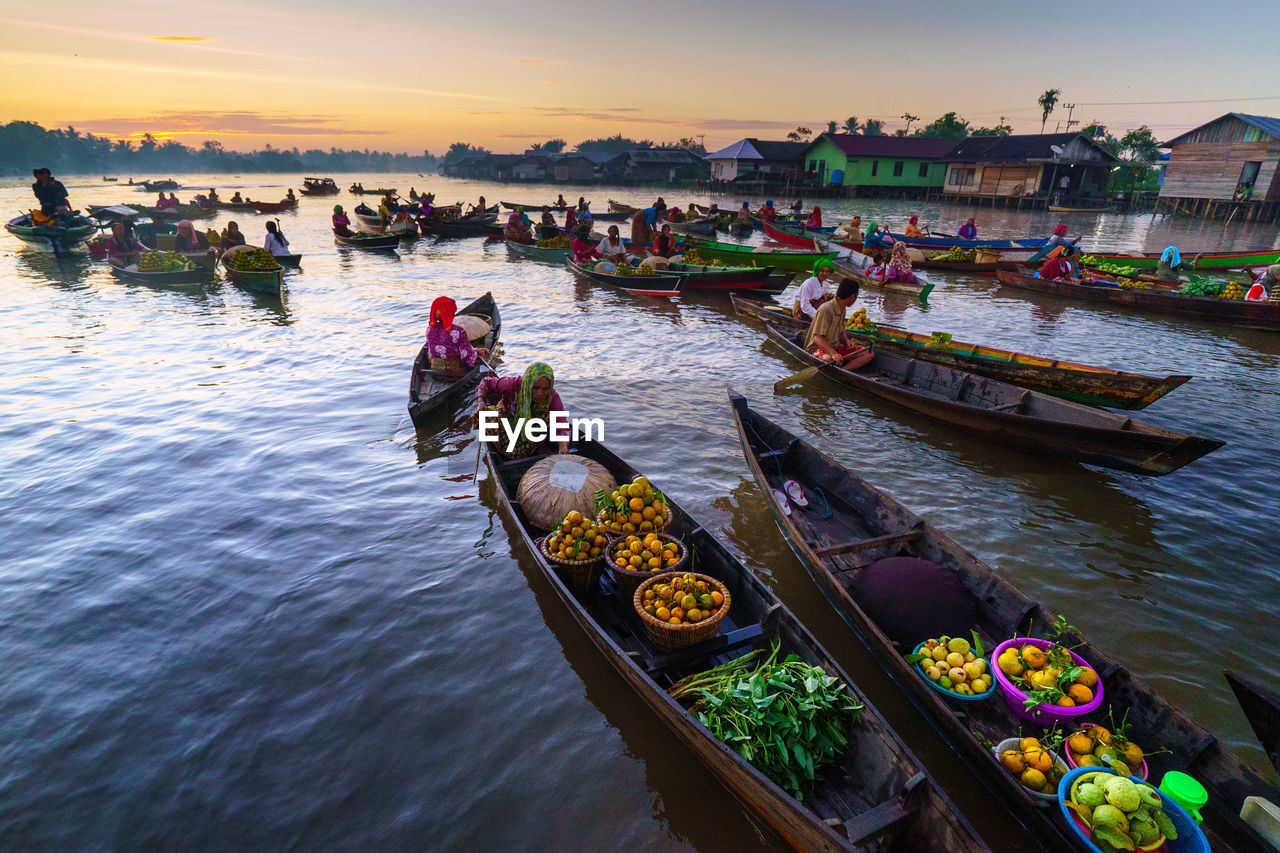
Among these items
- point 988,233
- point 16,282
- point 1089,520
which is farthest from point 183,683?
point 988,233

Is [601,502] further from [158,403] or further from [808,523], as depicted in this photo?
[158,403]

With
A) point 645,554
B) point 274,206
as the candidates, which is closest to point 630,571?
point 645,554

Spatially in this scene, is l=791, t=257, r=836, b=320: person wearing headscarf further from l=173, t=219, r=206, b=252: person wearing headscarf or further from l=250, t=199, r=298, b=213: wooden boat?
l=250, t=199, r=298, b=213: wooden boat

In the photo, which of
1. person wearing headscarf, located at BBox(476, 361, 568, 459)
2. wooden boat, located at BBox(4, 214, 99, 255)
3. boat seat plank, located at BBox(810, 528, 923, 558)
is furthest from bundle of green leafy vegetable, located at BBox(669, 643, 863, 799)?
wooden boat, located at BBox(4, 214, 99, 255)

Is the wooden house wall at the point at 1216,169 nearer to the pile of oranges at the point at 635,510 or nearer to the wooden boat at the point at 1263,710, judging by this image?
the wooden boat at the point at 1263,710

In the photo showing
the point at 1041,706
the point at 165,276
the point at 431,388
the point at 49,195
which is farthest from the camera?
the point at 49,195

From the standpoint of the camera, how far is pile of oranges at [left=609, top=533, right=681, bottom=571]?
5242 millimetres

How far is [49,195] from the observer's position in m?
22.4

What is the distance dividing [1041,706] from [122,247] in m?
30.8

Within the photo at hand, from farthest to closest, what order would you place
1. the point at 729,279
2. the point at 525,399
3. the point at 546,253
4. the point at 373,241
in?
1. the point at 373,241
2. the point at 546,253
3. the point at 729,279
4. the point at 525,399

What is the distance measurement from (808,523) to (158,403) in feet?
39.6

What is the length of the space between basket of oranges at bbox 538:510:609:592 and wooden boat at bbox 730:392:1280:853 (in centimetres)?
199

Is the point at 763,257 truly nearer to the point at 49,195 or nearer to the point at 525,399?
the point at 525,399

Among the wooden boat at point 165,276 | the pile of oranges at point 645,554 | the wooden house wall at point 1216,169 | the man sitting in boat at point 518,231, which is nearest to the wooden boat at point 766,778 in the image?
the pile of oranges at point 645,554
